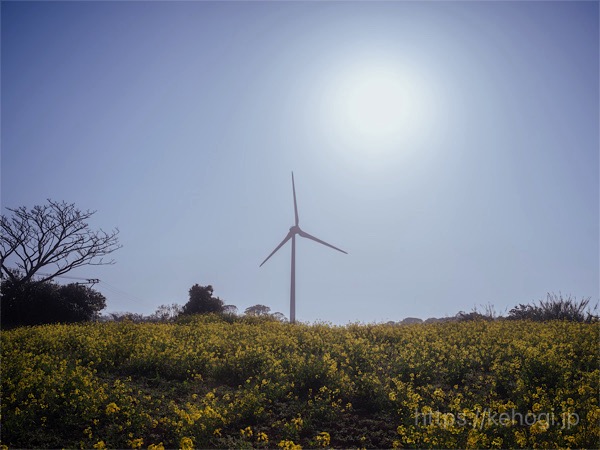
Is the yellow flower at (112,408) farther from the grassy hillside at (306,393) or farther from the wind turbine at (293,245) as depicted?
the wind turbine at (293,245)

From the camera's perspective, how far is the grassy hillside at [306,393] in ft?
30.0

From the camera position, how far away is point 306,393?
1208cm

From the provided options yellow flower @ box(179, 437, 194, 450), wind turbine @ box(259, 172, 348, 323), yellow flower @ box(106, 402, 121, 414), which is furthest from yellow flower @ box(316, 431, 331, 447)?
wind turbine @ box(259, 172, 348, 323)

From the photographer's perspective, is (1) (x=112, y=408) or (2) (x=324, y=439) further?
(1) (x=112, y=408)

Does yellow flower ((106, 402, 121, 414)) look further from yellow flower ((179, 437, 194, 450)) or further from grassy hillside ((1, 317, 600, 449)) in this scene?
yellow flower ((179, 437, 194, 450))

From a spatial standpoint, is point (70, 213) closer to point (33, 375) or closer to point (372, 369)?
point (33, 375)

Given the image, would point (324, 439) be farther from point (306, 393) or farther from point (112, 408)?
point (112, 408)

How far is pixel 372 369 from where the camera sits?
13570 millimetres

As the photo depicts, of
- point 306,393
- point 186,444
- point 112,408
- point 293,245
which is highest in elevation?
point 293,245

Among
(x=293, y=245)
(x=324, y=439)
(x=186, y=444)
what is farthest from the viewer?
(x=293, y=245)

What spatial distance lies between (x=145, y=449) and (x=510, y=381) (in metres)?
9.28

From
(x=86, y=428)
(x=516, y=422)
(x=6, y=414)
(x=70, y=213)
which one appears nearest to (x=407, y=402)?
(x=516, y=422)

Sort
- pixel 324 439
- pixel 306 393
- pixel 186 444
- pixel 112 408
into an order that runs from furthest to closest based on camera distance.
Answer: pixel 306 393
pixel 112 408
pixel 324 439
pixel 186 444

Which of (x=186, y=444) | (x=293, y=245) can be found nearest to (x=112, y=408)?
(x=186, y=444)
